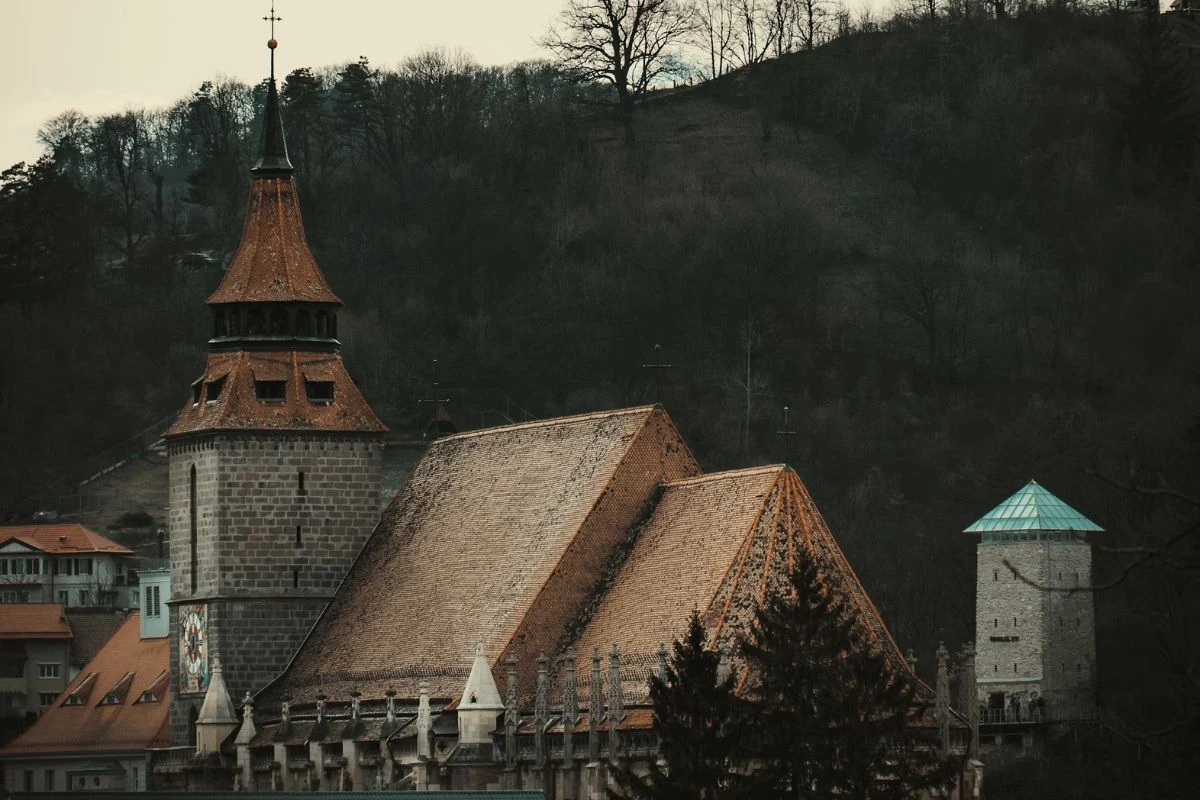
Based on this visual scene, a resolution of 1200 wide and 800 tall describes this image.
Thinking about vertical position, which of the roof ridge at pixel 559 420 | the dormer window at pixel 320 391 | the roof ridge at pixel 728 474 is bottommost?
the roof ridge at pixel 728 474

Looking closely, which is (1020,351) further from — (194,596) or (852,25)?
(194,596)

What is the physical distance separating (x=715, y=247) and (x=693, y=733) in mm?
109359

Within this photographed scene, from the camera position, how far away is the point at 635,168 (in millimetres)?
169125

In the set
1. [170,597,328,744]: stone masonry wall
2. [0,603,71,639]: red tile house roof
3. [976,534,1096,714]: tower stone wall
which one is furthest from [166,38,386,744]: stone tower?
[0,603,71,639]: red tile house roof

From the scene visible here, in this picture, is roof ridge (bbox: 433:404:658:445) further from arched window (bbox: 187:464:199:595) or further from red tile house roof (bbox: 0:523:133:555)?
red tile house roof (bbox: 0:523:133:555)

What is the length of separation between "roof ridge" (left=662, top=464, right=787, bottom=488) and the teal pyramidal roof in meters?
33.7

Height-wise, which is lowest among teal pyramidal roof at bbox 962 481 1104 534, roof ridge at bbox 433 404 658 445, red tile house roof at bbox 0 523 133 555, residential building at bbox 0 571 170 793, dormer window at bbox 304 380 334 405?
residential building at bbox 0 571 170 793

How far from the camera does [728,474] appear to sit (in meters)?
65.9

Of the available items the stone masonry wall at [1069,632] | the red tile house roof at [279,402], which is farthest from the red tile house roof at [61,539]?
the red tile house roof at [279,402]

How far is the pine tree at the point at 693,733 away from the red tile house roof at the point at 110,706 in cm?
3883

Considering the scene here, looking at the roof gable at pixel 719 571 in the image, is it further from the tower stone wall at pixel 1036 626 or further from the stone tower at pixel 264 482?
the tower stone wall at pixel 1036 626

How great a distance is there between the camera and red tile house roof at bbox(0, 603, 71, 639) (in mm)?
118312

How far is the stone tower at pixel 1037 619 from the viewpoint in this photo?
9944 centimetres

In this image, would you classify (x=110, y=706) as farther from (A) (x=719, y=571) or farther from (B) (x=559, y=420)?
(A) (x=719, y=571)
